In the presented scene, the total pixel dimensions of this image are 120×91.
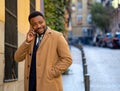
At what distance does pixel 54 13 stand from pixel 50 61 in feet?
41.0

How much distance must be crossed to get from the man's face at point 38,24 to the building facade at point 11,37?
1.55 m

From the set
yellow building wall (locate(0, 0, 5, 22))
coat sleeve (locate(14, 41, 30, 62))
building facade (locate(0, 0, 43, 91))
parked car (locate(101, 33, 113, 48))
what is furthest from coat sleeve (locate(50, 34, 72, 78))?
parked car (locate(101, 33, 113, 48))

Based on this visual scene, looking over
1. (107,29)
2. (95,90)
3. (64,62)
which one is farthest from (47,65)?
(107,29)

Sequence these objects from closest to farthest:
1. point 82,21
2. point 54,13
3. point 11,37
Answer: point 11,37, point 54,13, point 82,21

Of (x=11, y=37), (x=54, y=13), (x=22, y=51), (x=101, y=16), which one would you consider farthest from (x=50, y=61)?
(x=101, y=16)

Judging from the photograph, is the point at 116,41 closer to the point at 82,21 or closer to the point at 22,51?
the point at 22,51

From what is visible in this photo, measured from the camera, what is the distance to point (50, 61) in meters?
5.55

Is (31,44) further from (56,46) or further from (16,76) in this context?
(16,76)

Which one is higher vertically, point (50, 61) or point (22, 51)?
point (22, 51)

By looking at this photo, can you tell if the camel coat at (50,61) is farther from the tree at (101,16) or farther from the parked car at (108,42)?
the tree at (101,16)

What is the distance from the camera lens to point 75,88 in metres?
14.1

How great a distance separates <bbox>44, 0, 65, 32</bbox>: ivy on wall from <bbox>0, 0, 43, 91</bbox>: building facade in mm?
7016

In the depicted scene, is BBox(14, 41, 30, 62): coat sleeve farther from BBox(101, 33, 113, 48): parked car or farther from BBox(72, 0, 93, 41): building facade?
BBox(72, 0, 93, 41): building facade

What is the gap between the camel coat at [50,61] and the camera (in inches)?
216
